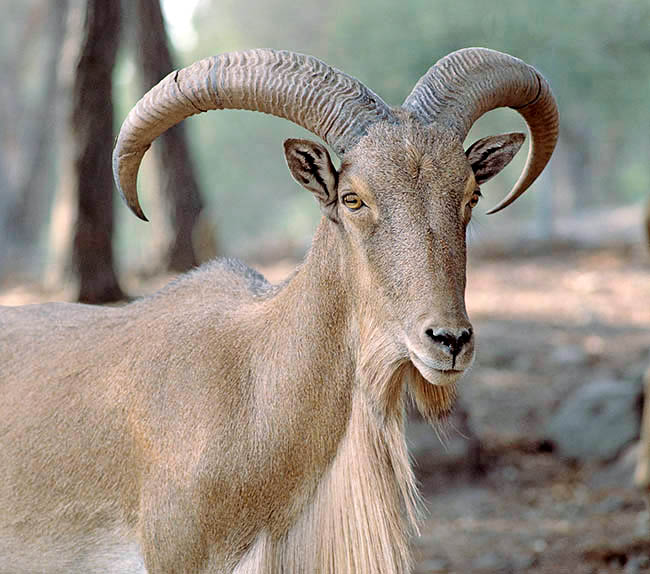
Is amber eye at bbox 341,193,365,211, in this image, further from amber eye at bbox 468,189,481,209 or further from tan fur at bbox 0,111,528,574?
amber eye at bbox 468,189,481,209

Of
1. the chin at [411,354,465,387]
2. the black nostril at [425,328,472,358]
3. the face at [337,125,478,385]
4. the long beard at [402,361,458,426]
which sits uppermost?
the face at [337,125,478,385]

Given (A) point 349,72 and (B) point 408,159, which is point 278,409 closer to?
(B) point 408,159

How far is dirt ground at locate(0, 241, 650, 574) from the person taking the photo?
7.18 metres

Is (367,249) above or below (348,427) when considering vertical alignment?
above

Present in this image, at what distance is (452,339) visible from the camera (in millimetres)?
3666

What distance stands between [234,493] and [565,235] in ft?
52.7

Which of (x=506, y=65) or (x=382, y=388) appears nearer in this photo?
(x=382, y=388)

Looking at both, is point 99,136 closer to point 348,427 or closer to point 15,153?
point 348,427

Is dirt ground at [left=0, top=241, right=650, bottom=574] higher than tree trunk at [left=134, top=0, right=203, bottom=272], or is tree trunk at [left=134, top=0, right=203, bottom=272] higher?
tree trunk at [left=134, top=0, right=203, bottom=272]

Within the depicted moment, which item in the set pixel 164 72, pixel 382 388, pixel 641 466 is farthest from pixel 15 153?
pixel 382 388

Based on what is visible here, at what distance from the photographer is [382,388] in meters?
4.16

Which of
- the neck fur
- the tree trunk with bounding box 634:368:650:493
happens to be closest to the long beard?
the neck fur

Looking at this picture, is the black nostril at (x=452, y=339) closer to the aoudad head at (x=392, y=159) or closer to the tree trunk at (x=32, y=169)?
the aoudad head at (x=392, y=159)

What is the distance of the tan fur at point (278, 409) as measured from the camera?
3961 mm
